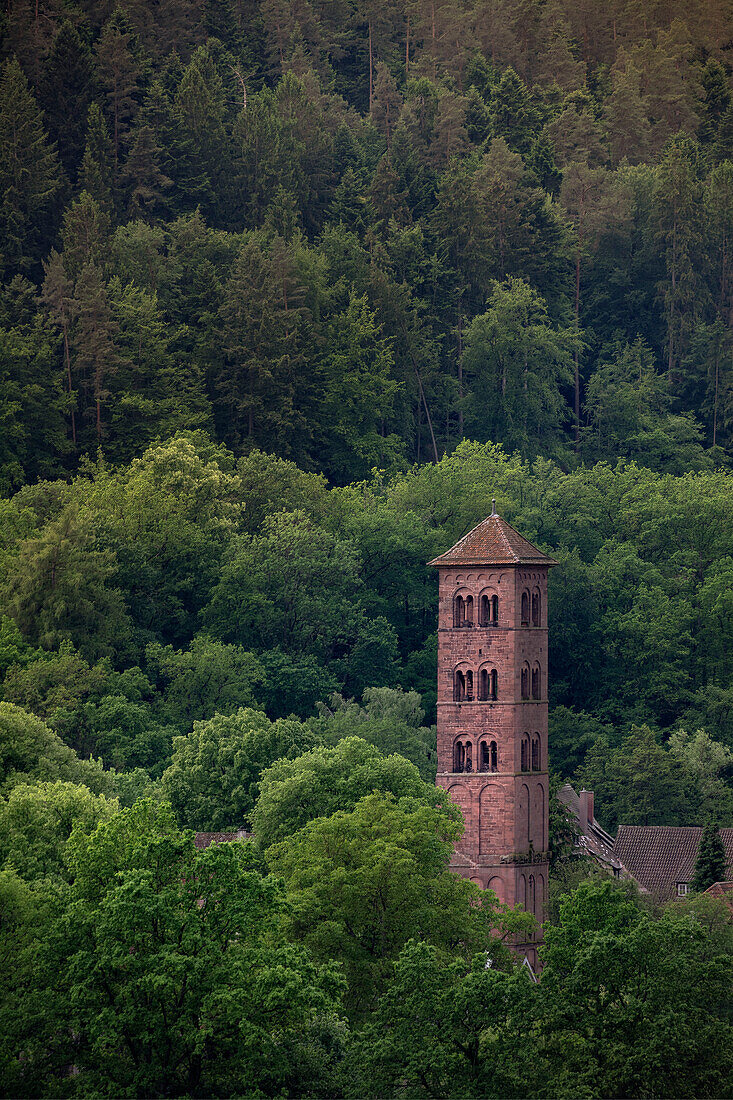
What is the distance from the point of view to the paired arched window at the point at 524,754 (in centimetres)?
10338

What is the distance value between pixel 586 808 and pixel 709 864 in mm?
12182

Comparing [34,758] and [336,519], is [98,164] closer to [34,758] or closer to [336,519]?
[336,519]

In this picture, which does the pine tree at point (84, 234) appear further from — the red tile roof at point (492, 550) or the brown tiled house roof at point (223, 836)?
the brown tiled house roof at point (223, 836)

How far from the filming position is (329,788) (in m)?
91.7

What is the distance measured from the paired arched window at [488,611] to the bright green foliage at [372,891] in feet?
59.9

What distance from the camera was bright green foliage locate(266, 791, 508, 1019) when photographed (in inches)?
3152

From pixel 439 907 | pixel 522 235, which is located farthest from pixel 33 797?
pixel 522 235

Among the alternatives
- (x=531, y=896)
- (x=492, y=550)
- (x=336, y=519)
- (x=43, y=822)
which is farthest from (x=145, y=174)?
(x=43, y=822)

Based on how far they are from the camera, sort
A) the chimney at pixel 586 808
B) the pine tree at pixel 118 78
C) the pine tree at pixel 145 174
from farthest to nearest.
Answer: the pine tree at pixel 118 78 → the pine tree at pixel 145 174 → the chimney at pixel 586 808

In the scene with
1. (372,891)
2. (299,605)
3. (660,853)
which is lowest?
(372,891)

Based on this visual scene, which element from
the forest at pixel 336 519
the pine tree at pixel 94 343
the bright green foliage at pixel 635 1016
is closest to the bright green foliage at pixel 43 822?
the forest at pixel 336 519

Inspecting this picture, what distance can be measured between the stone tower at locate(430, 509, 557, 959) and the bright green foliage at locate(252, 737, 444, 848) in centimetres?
824

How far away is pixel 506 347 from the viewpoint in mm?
155375

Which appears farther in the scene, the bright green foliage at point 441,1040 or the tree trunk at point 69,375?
the tree trunk at point 69,375
